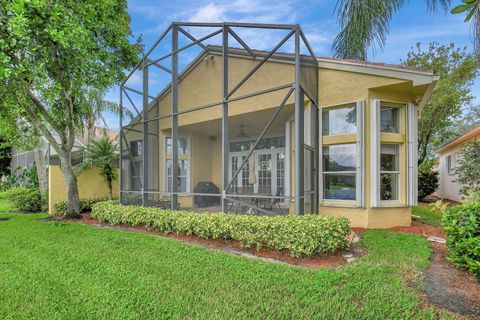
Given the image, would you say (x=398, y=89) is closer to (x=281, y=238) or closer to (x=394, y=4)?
(x=394, y=4)

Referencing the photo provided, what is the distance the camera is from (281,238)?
4.99m

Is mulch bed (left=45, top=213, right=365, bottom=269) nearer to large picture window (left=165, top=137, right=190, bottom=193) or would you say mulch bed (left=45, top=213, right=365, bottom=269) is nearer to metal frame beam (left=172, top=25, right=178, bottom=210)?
metal frame beam (left=172, top=25, right=178, bottom=210)

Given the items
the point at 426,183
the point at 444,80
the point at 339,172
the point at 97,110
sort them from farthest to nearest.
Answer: the point at 444,80
the point at 97,110
the point at 426,183
the point at 339,172

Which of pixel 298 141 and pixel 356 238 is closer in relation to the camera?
pixel 298 141

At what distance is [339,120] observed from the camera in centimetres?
748

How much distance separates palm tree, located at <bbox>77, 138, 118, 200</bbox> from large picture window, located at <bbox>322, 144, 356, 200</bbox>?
27.4 feet

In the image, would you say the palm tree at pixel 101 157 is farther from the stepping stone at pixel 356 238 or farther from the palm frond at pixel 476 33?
the palm frond at pixel 476 33

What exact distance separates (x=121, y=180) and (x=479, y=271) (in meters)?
9.76

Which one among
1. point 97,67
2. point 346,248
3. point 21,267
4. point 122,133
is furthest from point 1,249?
point 346,248

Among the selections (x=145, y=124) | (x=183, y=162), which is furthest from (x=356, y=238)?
(x=183, y=162)

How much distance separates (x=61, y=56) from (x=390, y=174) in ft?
33.1

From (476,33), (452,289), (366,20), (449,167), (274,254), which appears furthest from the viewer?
(449,167)

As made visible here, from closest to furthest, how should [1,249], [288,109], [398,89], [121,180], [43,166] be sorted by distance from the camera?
[1,249]
[398,89]
[288,109]
[121,180]
[43,166]

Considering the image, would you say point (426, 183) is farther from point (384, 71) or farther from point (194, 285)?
point (194, 285)
